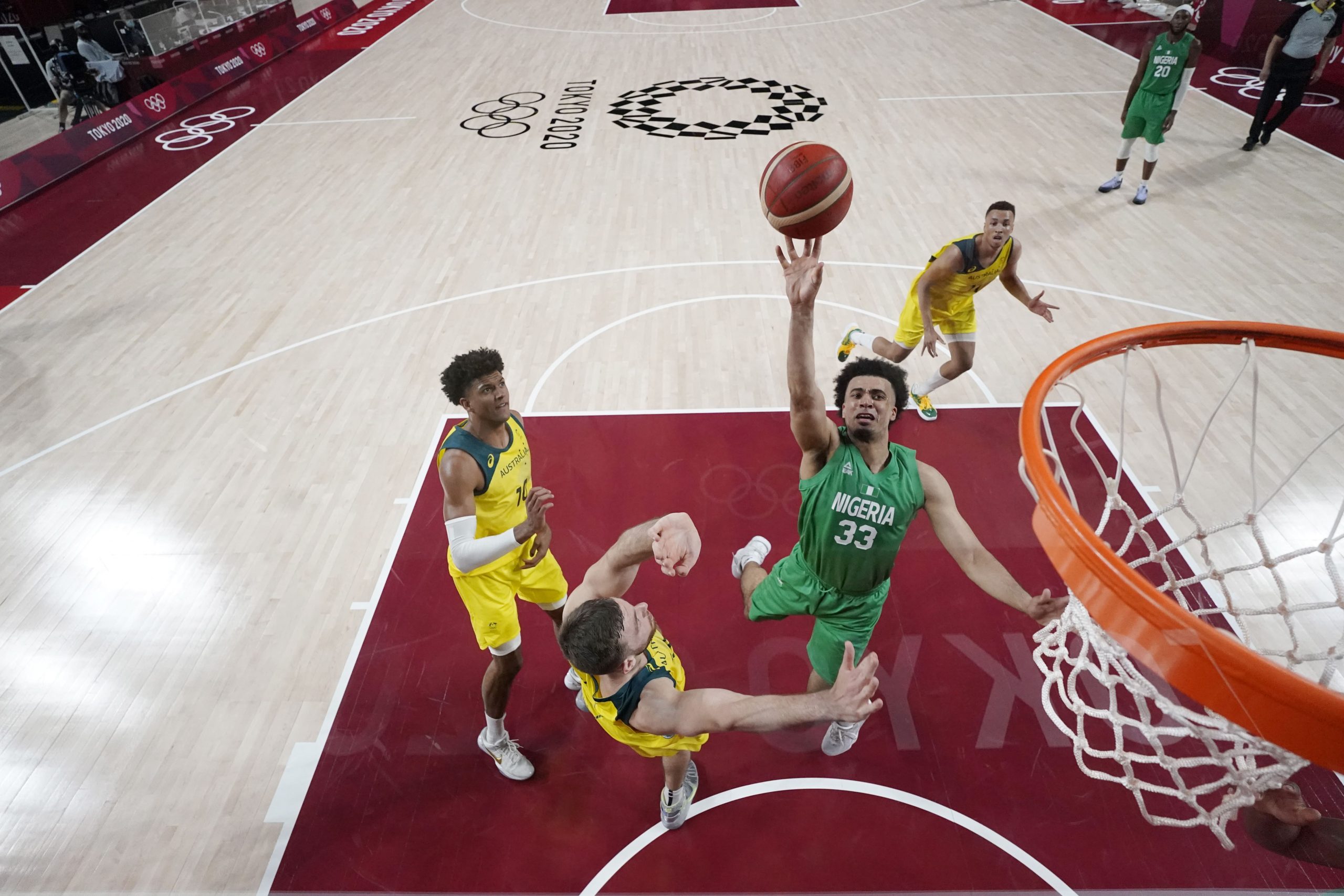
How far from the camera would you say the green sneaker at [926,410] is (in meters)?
4.89

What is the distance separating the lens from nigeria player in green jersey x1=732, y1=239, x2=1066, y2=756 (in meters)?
2.62

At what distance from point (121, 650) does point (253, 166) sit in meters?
7.67

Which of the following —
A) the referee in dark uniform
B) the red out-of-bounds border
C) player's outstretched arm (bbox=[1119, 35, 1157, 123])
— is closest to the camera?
player's outstretched arm (bbox=[1119, 35, 1157, 123])

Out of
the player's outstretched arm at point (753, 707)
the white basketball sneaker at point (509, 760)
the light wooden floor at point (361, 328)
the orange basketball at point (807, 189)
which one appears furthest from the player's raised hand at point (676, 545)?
the light wooden floor at point (361, 328)

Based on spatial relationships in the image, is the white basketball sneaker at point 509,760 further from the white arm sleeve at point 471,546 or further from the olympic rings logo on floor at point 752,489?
the olympic rings logo on floor at point 752,489

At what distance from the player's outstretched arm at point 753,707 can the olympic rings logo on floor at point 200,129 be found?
11177mm

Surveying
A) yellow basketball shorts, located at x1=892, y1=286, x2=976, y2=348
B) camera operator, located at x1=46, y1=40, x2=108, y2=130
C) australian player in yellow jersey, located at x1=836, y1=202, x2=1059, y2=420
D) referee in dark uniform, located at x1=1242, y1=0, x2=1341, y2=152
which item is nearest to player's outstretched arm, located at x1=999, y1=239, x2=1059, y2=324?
australian player in yellow jersey, located at x1=836, y1=202, x2=1059, y2=420

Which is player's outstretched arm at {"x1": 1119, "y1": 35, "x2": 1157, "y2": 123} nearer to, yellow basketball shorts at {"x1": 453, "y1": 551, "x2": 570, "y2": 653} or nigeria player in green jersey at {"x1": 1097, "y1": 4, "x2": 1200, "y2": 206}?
nigeria player in green jersey at {"x1": 1097, "y1": 4, "x2": 1200, "y2": 206}

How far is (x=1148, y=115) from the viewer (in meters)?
6.91

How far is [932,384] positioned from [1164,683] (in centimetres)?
254

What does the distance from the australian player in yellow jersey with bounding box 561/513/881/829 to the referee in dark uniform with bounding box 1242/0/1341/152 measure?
912 cm

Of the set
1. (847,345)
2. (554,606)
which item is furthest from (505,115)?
(554,606)

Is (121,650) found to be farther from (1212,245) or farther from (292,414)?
(1212,245)

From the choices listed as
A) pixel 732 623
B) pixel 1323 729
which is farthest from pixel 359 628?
pixel 1323 729
